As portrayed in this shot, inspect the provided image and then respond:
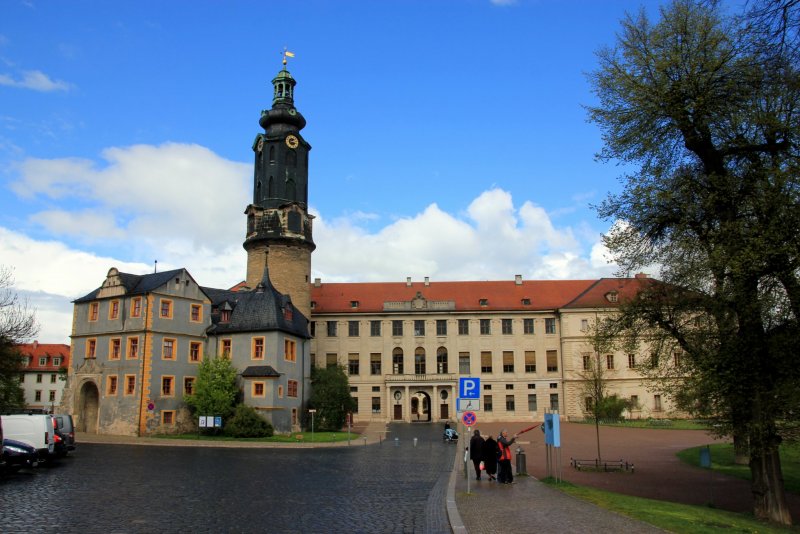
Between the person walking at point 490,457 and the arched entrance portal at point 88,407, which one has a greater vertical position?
the arched entrance portal at point 88,407

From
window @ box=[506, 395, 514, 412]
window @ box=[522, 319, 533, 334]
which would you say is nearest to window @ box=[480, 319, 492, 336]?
window @ box=[522, 319, 533, 334]

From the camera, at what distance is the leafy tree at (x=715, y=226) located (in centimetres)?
1695

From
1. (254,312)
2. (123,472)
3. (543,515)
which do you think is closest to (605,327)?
(543,515)

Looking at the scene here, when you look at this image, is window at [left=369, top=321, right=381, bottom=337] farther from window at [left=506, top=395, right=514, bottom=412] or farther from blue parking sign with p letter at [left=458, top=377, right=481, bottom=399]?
blue parking sign with p letter at [left=458, top=377, right=481, bottom=399]

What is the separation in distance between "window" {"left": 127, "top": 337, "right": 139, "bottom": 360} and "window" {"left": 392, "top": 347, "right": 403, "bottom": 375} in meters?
30.7

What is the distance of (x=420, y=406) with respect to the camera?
70.1 metres

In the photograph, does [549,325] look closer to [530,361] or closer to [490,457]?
[530,361]

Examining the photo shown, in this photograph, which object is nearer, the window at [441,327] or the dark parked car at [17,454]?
the dark parked car at [17,454]

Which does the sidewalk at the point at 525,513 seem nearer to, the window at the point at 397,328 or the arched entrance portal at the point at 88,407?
the arched entrance portal at the point at 88,407

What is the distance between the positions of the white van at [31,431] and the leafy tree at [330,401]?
94.2 ft

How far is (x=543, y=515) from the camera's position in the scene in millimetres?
13812

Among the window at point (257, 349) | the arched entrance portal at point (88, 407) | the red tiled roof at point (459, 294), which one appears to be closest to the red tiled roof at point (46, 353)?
the red tiled roof at point (459, 294)

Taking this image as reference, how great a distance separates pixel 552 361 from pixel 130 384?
41922mm

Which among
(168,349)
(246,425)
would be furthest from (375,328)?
(246,425)
